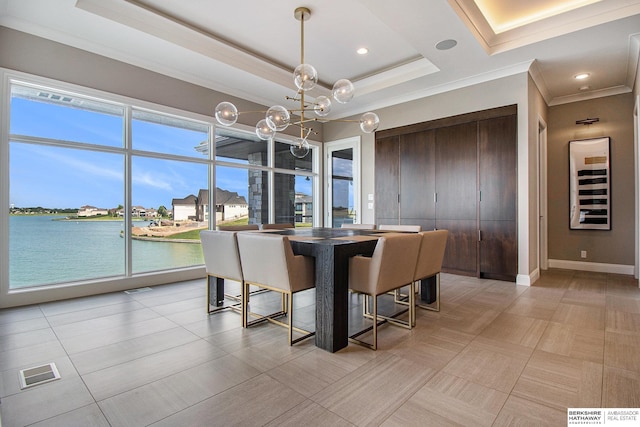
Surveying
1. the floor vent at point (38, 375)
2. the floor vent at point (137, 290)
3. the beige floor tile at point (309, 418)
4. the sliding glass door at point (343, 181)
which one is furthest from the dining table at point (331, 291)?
the sliding glass door at point (343, 181)

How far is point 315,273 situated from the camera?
8.70 feet

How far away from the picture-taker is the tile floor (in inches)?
64.7

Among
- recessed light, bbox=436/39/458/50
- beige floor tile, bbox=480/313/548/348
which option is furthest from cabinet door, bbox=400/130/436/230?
beige floor tile, bbox=480/313/548/348

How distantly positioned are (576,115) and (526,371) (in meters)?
5.36

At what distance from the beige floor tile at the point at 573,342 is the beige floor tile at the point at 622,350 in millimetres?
37

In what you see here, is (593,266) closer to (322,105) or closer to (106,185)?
(322,105)

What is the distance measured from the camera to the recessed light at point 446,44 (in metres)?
3.78

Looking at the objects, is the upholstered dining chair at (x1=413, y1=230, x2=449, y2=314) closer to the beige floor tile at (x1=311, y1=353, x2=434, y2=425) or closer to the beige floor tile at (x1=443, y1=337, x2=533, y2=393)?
the beige floor tile at (x1=443, y1=337, x2=533, y2=393)

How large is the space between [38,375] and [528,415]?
286 centimetres

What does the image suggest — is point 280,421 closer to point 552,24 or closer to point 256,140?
point 552,24

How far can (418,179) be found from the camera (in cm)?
552

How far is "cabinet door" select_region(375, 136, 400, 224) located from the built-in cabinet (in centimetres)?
2

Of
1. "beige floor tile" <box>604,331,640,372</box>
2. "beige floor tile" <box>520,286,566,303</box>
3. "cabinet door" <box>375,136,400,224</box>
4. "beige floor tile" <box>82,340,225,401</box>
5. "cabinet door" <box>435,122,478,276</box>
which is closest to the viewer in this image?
"beige floor tile" <box>82,340,225,401</box>

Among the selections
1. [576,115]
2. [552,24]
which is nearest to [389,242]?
[552,24]
